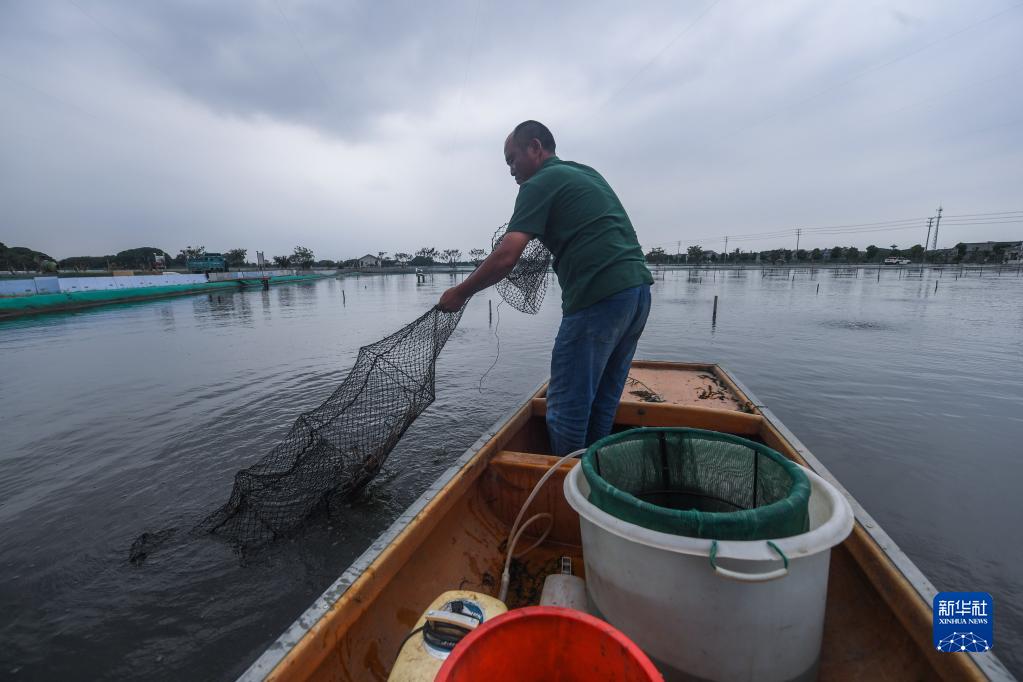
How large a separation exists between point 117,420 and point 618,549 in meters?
8.76

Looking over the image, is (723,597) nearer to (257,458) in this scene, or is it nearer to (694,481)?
(694,481)

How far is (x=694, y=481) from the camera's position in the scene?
2.15 m

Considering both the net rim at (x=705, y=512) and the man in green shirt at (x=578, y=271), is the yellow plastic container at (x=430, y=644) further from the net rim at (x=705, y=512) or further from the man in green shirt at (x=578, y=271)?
the man in green shirt at (x=578, y=271)

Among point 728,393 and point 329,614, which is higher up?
point 329,614

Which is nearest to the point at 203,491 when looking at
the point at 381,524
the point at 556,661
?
the point at 381,524

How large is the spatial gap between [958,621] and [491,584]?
6.25ft

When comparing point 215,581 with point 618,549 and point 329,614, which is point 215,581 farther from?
point 618,549

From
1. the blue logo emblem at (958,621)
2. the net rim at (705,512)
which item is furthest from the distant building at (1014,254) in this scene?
the net rim at (705,512)

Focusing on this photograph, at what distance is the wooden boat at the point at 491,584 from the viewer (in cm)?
141

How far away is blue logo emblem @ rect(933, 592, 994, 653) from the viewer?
4.56 ft

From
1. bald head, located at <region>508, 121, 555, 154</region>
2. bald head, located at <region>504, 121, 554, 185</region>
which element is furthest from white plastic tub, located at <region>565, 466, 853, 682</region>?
bald head, located at <region>508, 121, 555, 154</region>

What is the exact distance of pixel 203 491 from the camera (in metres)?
4.70

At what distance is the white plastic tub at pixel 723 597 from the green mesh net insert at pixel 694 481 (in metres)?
0.06

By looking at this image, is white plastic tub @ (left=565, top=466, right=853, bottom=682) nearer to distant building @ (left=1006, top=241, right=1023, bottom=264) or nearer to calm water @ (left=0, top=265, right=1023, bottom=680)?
calm water @ (left=0, top=265, right=1023, bottom=680)
